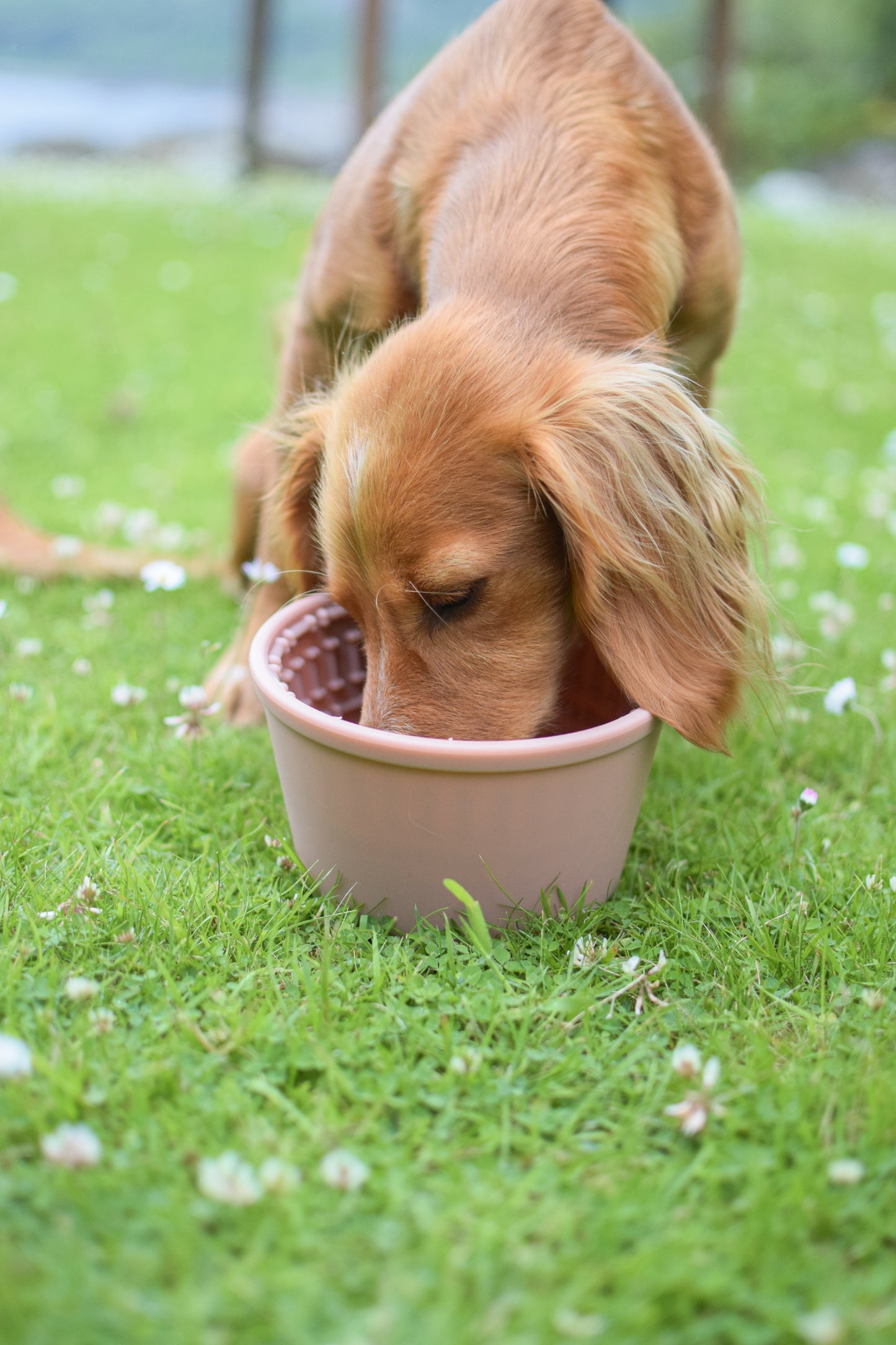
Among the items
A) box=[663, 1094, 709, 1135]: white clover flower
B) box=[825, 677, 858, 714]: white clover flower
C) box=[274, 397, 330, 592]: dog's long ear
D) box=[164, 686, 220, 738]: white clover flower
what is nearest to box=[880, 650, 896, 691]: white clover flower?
box=[825, 677, 858, 714]: white clover flower

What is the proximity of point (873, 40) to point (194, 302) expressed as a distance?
2512 cm

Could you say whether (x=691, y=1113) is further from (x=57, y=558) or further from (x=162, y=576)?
(x=57, y=558)

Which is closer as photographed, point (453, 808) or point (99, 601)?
point (453, 808)

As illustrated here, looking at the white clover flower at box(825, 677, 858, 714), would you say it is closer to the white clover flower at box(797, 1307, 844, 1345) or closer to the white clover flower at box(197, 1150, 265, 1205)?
the white clover flower at box(797, 1307, 844, 1345)

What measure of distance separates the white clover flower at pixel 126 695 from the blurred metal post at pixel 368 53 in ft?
32.6

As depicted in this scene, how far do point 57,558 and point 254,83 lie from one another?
11801 mm

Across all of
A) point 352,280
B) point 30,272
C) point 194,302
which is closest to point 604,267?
point 352,280

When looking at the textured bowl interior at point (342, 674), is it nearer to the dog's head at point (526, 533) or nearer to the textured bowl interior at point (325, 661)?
the textured bowl interior at point (325, 661)

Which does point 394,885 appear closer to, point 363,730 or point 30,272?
point 363,730

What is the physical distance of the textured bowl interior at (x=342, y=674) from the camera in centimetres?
240

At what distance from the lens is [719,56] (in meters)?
12.2

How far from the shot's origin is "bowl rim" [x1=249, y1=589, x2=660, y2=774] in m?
1.80

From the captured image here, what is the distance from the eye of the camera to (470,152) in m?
2.63

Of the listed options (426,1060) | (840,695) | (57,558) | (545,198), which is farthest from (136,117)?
(426,1060)
